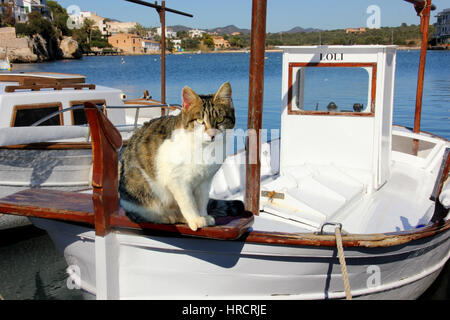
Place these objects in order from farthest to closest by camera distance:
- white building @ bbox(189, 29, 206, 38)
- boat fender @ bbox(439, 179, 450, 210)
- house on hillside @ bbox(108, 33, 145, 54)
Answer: white building @ bbox(189, 29, 206, 38) → house on hillside @ bbox(108, 33, 145, 54) → boat fender @ bbox(439, 179, 450, 210)

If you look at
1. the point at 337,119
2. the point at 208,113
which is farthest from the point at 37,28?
the point at 208,113

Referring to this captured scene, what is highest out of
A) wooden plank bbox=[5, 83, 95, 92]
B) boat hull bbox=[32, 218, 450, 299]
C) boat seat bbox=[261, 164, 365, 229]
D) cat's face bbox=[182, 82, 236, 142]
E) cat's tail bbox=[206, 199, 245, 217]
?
wooden plank bbox=[5, 83, 95, 92]

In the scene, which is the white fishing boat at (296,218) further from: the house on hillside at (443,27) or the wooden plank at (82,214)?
the house on hillside at (443,27)

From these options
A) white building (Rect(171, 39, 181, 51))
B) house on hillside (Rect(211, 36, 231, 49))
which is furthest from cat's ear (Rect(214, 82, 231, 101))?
white building (Rect(171, 39, 181, 51))

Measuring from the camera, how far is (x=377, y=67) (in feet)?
20.1

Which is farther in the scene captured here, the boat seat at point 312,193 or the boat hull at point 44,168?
the boat hull at point 44,168

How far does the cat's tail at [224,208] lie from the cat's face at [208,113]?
2.93ft

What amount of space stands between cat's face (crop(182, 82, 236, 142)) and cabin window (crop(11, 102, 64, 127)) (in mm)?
6127

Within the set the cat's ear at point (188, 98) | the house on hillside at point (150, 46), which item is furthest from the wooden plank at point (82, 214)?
the house on hillside at point (150, 46)

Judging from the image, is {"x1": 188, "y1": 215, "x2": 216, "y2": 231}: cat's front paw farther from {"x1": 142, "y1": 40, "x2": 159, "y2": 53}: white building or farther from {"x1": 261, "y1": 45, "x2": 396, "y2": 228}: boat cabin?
{"x1": 142, "y1": 40, "x2": 159, "y2": 53}: white building

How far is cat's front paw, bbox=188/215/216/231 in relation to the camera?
124 inches

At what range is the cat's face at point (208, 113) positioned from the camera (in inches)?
111

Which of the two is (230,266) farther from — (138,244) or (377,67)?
(377,67)

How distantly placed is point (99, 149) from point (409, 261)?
11.3 ft
